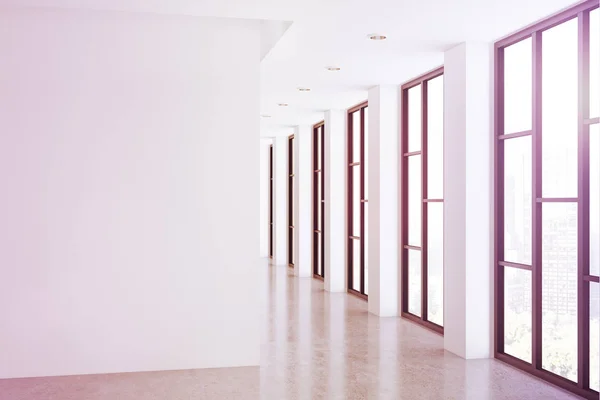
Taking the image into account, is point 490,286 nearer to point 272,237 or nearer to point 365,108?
point 365,108

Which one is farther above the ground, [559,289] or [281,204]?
[281,204]

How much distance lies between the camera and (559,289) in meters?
6.09

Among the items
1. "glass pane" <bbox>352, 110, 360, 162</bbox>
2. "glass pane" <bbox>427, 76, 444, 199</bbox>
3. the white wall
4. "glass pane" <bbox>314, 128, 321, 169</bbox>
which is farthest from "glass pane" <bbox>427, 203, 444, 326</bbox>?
"glass pane" <bbox>314, 128, 321, 169</bbox>

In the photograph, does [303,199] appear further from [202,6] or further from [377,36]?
[202,6]

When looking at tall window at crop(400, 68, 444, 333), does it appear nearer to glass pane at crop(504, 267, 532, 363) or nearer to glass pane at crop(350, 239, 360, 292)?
glass pane at crop(504, 267, 532, 363)

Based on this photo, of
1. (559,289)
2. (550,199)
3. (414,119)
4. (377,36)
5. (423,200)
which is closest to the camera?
(559,289)

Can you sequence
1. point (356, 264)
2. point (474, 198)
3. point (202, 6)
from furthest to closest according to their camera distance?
point (356, 264) → point (474, 198) → point (202, 6)

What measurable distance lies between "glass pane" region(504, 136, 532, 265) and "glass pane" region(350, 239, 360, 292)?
495cm

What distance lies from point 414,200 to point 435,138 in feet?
3.35

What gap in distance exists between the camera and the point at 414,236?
938 cm

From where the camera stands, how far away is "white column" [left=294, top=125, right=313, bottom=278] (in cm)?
1438

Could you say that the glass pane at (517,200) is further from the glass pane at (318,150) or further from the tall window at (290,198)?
the tall window at (290,198)

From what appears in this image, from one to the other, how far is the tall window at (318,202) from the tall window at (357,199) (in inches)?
76.9

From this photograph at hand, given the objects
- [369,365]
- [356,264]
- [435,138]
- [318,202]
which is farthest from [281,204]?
[369,365]
